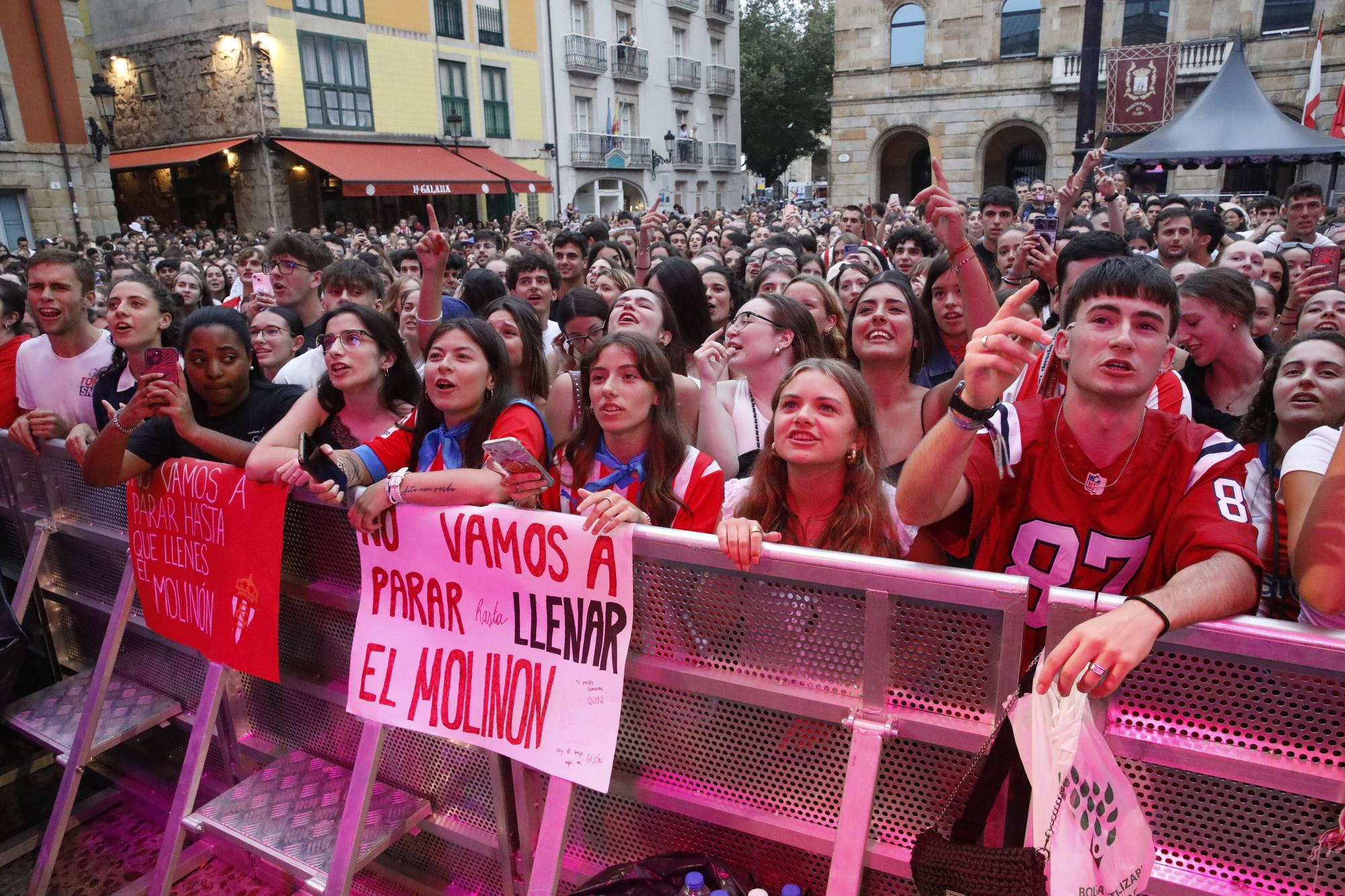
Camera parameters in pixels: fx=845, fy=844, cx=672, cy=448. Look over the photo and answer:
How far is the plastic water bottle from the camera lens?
204cm

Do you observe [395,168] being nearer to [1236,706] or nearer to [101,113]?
[101,113]

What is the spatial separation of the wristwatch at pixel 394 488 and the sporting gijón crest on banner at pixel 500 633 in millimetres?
38

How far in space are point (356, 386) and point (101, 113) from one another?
17.1m

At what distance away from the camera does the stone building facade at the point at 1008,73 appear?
26.9 metres

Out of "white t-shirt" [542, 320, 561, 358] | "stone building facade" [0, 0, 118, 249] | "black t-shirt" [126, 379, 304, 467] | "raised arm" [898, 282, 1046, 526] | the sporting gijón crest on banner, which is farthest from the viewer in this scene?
"stone building facade" [0, 0, 118, 249]

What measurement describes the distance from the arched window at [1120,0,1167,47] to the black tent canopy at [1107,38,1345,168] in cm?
1708

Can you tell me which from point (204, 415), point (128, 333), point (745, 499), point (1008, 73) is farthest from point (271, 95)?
point (1008, 73)

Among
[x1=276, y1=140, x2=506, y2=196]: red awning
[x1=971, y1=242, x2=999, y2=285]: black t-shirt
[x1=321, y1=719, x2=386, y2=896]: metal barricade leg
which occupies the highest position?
[x1=276, y1=140, x2=506, y2=196]: red awning

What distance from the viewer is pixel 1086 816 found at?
5.24 ft

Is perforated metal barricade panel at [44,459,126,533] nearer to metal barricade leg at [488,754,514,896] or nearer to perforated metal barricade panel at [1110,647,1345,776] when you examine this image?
metal barricade leg at [488,754,514,896]

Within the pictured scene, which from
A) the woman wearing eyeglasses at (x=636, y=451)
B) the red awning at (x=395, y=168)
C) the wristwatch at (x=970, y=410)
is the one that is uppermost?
the red awning at (x=395, y=168)

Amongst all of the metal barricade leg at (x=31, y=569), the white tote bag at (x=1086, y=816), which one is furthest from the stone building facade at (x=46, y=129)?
the white tote bag at (x=1086, y=816)

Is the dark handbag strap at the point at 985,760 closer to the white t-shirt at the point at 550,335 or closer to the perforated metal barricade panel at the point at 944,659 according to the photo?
the perforated metal barricade panel at the point at 944,659

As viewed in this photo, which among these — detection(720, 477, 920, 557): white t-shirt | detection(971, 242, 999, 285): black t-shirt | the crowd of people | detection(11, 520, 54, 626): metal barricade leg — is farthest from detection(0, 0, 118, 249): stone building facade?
detection(720, 477, 920, 557): white t-shirt
